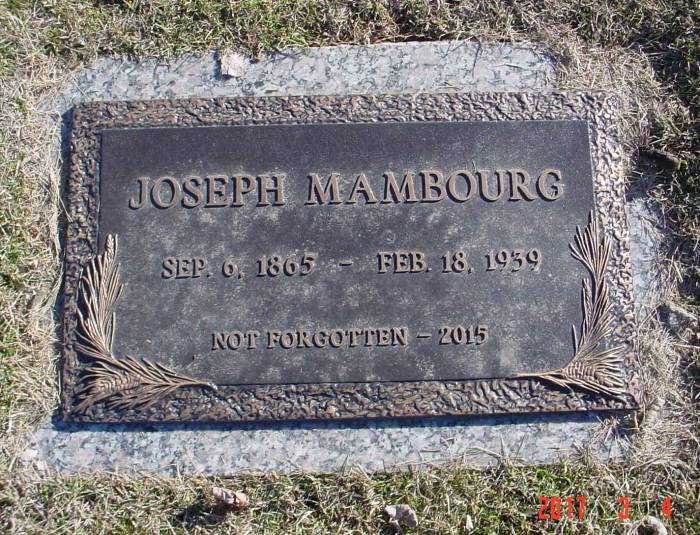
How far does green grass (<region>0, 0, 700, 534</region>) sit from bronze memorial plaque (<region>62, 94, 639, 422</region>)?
0.86 feet

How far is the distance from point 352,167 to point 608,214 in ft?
3.62

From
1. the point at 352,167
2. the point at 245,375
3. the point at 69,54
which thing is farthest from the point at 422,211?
the point at 69,54

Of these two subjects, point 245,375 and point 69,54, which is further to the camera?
point 69,54

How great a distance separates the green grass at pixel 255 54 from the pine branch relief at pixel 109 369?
231 millimetres

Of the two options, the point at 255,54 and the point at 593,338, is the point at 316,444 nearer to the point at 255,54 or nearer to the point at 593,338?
the point at 593,338

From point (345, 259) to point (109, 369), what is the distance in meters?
1.05

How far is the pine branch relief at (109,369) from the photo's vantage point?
2512 millimetres

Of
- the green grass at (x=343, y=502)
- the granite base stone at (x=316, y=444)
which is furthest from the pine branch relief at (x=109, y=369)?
the green grass at (x=343, y=502)

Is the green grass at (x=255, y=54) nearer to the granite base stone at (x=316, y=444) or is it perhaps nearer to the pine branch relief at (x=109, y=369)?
the granite base stone at (x=316, y=444)

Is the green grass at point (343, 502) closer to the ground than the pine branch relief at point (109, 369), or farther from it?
closer to the ground

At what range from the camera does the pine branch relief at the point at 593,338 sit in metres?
2.51

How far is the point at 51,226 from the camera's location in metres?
2.75

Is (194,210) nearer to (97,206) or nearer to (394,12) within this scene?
(97,206)

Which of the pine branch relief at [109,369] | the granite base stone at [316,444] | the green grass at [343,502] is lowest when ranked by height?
the green grass at [343,502]
